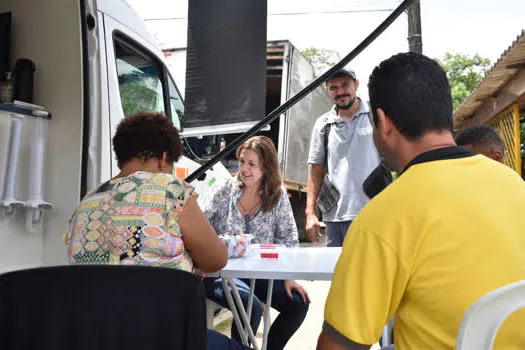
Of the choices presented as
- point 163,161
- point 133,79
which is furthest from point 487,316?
point 133,79

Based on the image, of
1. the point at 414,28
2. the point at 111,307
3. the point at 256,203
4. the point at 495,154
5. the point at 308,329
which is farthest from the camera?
the point at 308,329

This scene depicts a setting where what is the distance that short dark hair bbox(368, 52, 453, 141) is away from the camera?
1254mm

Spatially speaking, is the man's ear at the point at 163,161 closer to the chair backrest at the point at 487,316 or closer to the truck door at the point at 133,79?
the truck door at the point at 133,79

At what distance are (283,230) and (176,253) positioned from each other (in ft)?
4.81

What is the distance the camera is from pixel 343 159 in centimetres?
338

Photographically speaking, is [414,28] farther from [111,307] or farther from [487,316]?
[111,307]

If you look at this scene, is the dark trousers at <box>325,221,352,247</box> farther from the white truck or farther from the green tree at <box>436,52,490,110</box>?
the green tree at <box>436,52,490,110</box>

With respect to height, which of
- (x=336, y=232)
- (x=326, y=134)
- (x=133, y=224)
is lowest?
(x=336, y=232)

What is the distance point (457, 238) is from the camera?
108 centimetres

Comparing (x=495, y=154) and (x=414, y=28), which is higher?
(x=414, y=28)

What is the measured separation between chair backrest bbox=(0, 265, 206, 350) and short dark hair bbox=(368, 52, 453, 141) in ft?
2.10

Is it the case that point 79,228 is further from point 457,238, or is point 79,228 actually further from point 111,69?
point 111,69

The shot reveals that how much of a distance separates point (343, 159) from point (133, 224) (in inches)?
72.8

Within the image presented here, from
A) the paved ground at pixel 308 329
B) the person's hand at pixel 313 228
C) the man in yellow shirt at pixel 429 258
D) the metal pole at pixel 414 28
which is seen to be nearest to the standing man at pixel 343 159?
the person's hand at pixel 313 228
